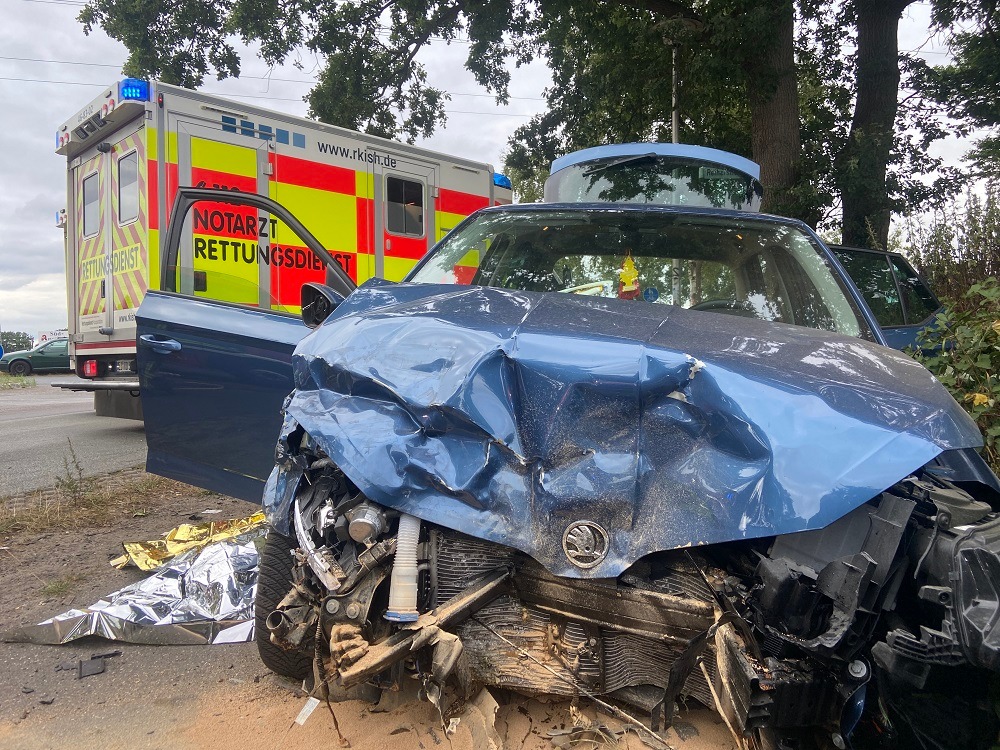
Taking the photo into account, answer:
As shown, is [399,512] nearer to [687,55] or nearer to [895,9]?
[687,55]

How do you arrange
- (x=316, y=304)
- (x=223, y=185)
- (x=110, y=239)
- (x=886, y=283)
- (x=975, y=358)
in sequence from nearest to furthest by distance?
(x=316, y=304)
(x=975, y=358)
(x=886, y=283)
(x=223, y=185)
(x=110, y=239)

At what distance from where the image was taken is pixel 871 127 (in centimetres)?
780

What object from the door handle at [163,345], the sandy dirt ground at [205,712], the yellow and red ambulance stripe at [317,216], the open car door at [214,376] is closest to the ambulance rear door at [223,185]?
the yellow and red ambulance stripe at [317,216]

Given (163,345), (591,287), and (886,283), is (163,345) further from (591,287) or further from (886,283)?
(886,283)

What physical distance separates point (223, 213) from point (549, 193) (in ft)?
10.5

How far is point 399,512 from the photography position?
176 centimetres

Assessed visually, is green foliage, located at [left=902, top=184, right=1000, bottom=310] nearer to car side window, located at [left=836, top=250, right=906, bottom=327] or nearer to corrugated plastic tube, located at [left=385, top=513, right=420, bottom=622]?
car side window, located at [left=836, top=250, right=906, bottom=327]

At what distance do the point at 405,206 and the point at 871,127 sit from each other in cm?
533

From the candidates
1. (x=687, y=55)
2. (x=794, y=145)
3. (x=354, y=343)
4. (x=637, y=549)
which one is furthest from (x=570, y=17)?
(x=637, y=549)

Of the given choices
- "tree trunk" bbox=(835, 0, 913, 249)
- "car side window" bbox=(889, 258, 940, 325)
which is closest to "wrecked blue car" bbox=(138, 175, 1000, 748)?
"car side window" bbox=(889, 258, 940, 325)

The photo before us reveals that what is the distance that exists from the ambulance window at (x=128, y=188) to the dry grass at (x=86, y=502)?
8.13ft

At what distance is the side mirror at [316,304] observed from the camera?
2.76 meters

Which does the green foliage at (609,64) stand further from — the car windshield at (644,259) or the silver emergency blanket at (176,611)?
the silver emergency blanket at (176,611)

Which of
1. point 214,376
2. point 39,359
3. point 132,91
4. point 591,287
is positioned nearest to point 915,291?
point 591,287
